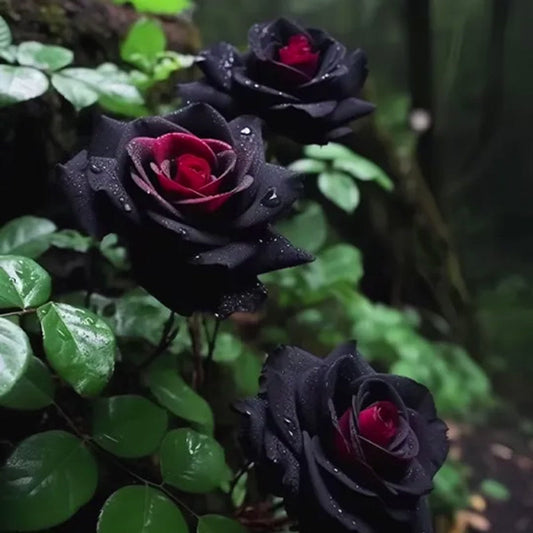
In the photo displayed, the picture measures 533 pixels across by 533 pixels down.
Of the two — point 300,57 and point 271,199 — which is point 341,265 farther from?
point 271,199

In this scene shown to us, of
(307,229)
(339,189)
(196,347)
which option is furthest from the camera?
(307,229)

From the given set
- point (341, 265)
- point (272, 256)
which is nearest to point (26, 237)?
point (272, 256)

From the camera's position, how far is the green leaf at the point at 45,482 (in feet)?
1.60

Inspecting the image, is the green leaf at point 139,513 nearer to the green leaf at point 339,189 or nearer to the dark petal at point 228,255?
the dark petal at point 228,255

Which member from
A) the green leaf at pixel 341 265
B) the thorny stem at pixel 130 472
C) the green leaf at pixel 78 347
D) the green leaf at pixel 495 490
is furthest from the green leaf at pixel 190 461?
the green leaf at pixel 495 490

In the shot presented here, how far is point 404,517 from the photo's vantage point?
19.9 inches

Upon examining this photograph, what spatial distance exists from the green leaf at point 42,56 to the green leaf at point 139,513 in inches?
15.9

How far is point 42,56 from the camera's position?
69 centimetres

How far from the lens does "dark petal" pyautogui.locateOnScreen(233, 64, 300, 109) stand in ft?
2.15

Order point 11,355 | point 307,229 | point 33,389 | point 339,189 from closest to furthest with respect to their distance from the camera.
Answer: point 11,355
point 33,389
point 339,189
point 307,229

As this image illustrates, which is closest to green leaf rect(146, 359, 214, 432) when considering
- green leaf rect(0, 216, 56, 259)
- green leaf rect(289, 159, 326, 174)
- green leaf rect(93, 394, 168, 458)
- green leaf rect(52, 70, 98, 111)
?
green leaf rect(93, 394, 168, 458)

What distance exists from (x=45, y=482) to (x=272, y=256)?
22 centimetres

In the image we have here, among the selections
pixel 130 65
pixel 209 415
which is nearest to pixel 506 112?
pixel 130 65

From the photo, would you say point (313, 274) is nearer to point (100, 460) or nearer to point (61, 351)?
point (100, 460)
